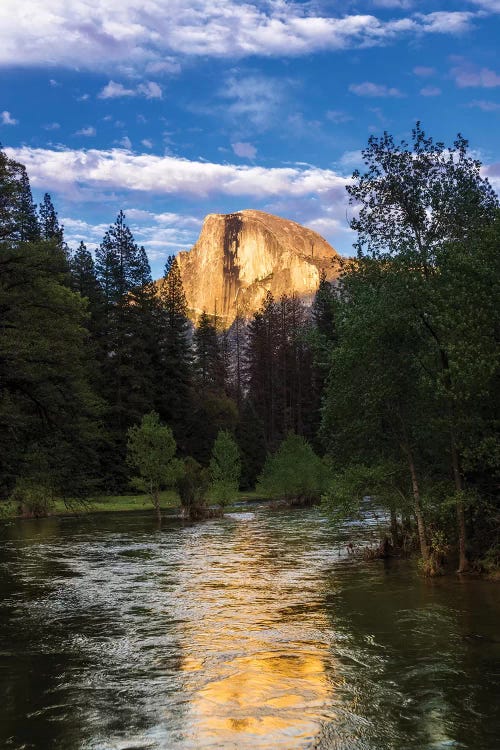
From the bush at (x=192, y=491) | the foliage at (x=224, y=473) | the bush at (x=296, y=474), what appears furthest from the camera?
the bush at (x=296, y=474)

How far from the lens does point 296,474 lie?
64500mm

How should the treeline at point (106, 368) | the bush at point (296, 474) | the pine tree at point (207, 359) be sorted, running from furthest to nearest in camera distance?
1. the pine tree at point (207, 359)
2. the bush at point (296, 474)
3. the treeline at point (106, 368)

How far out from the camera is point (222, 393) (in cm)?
10706

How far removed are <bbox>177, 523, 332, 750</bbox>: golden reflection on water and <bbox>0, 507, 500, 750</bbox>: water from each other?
4cm

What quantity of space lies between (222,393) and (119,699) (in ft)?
309

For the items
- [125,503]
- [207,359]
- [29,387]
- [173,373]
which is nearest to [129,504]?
[125,503]

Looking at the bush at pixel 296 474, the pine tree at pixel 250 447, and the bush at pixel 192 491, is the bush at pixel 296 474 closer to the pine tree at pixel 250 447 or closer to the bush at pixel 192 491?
the bush at pixel 192 491

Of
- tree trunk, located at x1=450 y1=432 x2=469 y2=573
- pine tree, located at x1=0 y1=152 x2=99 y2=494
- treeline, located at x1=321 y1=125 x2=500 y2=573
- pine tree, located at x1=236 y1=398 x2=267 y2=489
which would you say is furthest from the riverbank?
tree trunk, located at x1=450 y1=432 x2=469 y2=573

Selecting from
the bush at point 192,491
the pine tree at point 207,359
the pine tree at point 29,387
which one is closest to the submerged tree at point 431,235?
the pine tree at point 29,387

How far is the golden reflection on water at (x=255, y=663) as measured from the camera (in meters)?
11.1

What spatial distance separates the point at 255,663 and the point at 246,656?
0.67 metres

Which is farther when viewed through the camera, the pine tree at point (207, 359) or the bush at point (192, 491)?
the pine tree at point (207, 359)

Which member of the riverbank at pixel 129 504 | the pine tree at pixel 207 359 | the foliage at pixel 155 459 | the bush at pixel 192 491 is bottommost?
the riverbank at pixel 129 504

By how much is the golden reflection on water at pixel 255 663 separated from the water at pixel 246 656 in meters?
0.04
